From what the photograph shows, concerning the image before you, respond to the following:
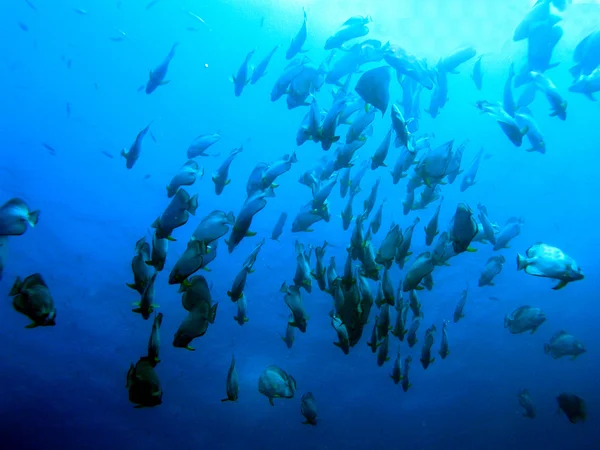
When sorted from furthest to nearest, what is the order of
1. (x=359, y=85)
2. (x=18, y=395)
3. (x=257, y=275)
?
1. (x=18, y=395)
2. (x=257, y=275)
3. (x=359, y=85)

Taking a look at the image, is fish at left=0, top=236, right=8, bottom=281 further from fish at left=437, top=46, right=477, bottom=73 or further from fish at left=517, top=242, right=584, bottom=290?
fish at left=437, top=46, right=477, bottom=73

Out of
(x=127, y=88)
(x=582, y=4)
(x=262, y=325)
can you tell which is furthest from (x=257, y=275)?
(x=582, y=4)

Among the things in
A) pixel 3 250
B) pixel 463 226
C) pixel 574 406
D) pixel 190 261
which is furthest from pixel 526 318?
pixel 3 250

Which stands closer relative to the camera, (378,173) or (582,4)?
(582,4)

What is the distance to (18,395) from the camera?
786 inches

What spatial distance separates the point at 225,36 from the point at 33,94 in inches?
297

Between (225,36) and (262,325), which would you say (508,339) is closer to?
(262,325)

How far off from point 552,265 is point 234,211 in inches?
557

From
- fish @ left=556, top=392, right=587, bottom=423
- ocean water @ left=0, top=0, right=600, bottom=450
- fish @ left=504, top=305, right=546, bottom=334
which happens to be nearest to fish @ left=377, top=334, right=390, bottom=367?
fish @ left=504, top=305, right=546, bottom=334

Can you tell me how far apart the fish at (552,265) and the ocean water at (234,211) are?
962cm

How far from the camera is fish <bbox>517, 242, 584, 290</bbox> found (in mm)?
4852

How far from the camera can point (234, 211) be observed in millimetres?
17641

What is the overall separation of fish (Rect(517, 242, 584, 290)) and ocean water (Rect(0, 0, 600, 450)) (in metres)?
9.62

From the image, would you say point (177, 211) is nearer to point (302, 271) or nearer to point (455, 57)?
point (302, 271)
